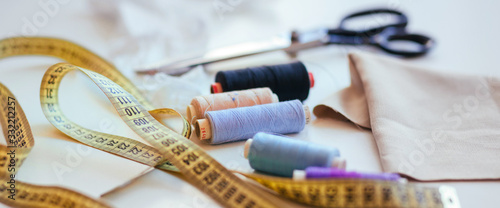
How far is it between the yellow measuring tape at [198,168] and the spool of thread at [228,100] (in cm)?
8

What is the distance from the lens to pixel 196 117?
4.99 ft

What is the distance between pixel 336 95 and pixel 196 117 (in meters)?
0.49

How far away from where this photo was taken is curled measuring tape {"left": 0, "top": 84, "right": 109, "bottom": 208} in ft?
3.76

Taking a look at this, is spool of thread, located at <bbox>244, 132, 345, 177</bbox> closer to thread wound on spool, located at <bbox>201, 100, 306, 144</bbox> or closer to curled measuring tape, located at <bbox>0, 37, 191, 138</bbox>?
thread wound on spool, located at <bbox>201, 100, 306, 144</bbox>

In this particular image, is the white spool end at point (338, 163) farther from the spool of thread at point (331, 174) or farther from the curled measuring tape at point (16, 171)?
the curled measuring tape at point (16, 171)

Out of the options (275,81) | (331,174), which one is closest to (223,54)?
(275,81)

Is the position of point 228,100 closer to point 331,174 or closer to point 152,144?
point 152,144

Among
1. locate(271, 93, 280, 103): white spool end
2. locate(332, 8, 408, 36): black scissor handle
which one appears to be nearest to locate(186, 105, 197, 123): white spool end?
locate(271, 93, 280, 103): white spool end

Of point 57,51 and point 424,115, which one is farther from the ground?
point 57,51

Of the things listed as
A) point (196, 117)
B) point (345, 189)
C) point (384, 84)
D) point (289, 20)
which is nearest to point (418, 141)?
point (384, 84)

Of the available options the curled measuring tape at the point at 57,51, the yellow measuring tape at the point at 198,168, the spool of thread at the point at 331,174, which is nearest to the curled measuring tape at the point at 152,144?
the yellow measuring tape at the point at 198,168

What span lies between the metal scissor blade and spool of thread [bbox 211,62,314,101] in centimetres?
28

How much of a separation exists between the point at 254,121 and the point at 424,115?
55cm

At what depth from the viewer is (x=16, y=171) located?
1289mm
